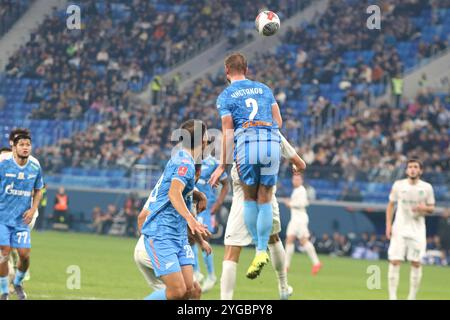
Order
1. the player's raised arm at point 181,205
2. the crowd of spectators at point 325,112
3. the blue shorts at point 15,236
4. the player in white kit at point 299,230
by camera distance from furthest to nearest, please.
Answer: the crowd of spectators at point 325,112 → the player in white kit at point 299,230 → the blue shorts at point 15,236 → the player's raised arm at point 181,205

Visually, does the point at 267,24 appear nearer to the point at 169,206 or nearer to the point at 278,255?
the point at 278,255

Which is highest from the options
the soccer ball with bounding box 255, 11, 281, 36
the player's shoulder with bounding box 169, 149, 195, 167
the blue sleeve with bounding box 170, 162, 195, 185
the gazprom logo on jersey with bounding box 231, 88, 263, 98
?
the soccer ball with bounding box 255, 11, 281, 36

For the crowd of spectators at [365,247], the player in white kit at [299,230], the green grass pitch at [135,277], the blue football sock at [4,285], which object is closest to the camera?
the blue football sock at [4,285]

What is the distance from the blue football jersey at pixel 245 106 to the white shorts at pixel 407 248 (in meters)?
5.71

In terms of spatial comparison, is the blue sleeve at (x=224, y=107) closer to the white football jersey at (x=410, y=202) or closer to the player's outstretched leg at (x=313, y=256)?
the white football jersey at (x=410, y=202)

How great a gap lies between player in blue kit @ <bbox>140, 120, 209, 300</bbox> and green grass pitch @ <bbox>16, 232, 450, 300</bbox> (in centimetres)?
454

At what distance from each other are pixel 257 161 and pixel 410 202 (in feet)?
20.2

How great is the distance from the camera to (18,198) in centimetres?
1414

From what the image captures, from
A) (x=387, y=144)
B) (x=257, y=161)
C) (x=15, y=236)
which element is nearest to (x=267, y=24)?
(x=257, y=161)

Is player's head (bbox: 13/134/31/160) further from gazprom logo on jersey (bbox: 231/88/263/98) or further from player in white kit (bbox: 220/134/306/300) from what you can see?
gazprom logo on jersey (bbox: 231/88/263/98)

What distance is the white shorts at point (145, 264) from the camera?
11.1 meters

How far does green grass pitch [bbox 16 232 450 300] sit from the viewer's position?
1656 centimetres

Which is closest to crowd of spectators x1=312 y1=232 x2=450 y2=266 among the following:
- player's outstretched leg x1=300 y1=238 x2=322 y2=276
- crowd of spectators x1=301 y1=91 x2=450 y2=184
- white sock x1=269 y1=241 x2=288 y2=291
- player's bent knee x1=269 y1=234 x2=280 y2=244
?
crowd of spectators x1=301 y1=91 x2=450 y2=184

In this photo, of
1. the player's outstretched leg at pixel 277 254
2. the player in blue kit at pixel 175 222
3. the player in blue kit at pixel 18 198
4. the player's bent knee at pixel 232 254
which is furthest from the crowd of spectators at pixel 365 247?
the player in blue kit at pixel 175 222
